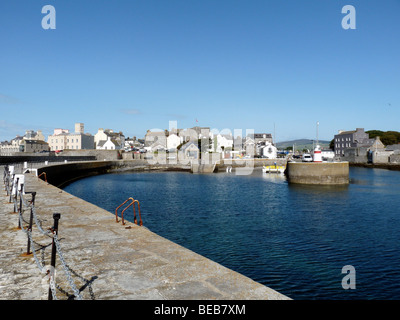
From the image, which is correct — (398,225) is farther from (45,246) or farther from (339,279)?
(45,246)

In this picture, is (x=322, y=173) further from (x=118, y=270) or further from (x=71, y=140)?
(x=71, y=140)

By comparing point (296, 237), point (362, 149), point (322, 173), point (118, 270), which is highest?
point (362, 149)

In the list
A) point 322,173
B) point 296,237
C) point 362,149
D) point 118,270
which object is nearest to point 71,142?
point 322,173

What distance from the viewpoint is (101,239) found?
865 cm

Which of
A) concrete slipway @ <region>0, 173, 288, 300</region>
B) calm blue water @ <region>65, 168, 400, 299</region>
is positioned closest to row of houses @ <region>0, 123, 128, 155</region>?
calm blue water @ <region>65, 168, 400, 299</region>

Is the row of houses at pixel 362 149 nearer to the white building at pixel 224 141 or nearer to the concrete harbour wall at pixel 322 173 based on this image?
the white building at pixel 224 141

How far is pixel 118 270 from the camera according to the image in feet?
20.7

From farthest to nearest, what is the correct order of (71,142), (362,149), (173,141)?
(173,141) < (71,142) < (362,149)

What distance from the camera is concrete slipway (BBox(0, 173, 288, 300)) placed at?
5.23 m

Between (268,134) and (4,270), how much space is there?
18090 cm

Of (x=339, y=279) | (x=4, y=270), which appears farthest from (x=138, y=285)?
(x=339, y=279)

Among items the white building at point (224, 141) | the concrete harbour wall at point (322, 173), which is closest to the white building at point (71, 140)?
the white building at point (224, 141)

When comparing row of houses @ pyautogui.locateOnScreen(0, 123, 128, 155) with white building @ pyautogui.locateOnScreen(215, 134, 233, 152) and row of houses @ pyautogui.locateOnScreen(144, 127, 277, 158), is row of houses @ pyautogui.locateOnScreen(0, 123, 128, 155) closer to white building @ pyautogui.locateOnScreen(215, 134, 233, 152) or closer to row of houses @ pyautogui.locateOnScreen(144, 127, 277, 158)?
row of houses @ pyautogui.locateOnScreen(144, 127, 277, 158)

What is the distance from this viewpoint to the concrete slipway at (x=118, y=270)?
523 cm
